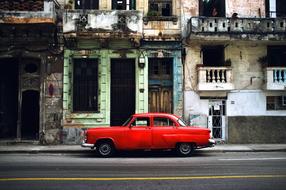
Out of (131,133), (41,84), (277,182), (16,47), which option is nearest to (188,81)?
(131,133)

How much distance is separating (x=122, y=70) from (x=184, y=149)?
6.80 metres

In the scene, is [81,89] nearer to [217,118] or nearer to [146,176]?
[217,118]

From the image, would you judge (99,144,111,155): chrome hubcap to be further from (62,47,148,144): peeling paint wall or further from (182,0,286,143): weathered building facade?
(182,0,286,143): weathered building facade

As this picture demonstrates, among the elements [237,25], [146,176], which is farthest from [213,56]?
[146,176]

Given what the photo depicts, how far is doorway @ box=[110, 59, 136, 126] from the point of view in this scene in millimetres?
18344

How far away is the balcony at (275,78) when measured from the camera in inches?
714

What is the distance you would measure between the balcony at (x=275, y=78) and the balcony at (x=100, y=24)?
7.41 meters

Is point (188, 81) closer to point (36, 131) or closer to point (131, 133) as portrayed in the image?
point (131, 133)

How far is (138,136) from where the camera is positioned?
13312mm

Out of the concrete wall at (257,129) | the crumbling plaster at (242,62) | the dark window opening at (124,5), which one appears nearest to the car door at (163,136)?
the crumbling plaster at (242,62)

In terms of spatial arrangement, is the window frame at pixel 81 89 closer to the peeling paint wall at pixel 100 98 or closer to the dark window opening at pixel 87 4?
the peeling paint wall at pixel 100 98

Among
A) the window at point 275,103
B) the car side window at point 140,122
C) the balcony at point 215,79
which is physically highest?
the balcony at point 215,79

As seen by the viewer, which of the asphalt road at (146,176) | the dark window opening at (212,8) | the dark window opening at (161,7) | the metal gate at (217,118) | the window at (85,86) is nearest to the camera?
the asphalt road at (146,176)

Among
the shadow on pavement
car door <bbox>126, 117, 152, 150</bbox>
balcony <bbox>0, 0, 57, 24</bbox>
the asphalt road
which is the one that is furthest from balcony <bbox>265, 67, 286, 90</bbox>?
balcony <bbox>0, 0, 57, 24</bbox>
